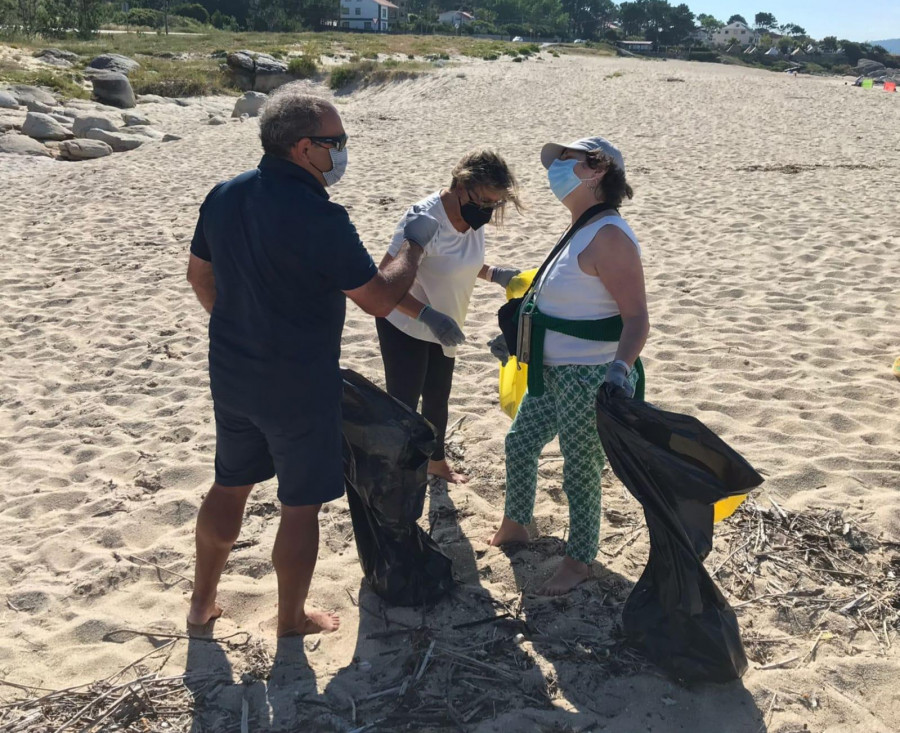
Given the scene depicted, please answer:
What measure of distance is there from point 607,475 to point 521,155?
409 inches

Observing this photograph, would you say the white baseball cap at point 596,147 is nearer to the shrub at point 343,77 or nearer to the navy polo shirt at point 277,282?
the navy polo shirt at point 277,282

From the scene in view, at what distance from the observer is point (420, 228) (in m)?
3.03

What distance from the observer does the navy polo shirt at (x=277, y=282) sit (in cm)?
218

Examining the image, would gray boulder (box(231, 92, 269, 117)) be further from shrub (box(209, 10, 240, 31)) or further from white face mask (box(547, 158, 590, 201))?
shrub (box(209, 10, 240, 31))

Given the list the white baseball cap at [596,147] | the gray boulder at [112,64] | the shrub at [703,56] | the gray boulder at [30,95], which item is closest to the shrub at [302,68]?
the gray boulder at [112,64]

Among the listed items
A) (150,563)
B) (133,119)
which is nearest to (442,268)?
(150,563)

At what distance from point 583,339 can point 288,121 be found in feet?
4.14

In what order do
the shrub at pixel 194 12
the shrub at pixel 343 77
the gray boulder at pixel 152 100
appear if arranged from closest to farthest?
the gray boulder at pixel 152 100 < the shrub at pixel 343 77 < the shrub at pixel 194 12

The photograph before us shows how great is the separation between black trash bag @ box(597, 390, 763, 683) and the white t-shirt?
1032mm

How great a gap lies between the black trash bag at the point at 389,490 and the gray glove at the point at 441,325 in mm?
297

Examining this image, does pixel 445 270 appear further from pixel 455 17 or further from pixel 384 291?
pixel 455 17

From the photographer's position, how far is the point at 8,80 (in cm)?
2312

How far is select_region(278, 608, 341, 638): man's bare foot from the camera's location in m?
2.78

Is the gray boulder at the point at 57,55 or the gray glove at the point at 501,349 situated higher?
the gray boulder at the point at 57,55
